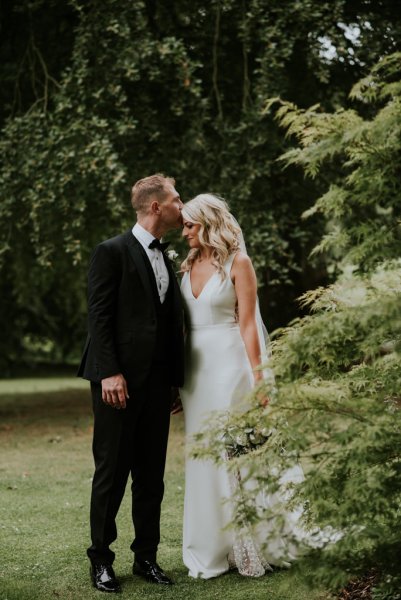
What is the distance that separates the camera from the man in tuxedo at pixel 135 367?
15.3 feet

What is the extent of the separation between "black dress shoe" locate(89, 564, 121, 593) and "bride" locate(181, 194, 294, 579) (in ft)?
1.66

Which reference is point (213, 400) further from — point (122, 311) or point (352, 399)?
point (352, 399)

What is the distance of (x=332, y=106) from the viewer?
36.8 feet

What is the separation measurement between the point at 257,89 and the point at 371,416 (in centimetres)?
691

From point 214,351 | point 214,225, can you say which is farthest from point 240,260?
point 214,351

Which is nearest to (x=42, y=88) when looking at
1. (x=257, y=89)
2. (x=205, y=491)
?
(x=257, y=89)

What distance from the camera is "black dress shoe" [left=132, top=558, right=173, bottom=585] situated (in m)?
4.81

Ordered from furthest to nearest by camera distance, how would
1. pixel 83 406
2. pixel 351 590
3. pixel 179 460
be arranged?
pixel 83 406, pixel 179 460, pixel 351 590

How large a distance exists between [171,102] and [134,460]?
20.6 ft

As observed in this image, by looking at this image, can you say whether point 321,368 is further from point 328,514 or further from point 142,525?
point 142,525

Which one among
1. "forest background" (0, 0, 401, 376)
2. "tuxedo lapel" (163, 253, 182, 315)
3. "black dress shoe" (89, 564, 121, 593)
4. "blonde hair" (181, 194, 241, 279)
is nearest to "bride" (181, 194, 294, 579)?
"blonde hair" (181, 194, 241, 279)

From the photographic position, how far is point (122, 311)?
4.71m

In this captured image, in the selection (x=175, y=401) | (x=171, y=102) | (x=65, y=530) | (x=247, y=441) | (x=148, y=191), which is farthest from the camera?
(x=171, y=102)

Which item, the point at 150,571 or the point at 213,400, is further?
the point at 213,400
